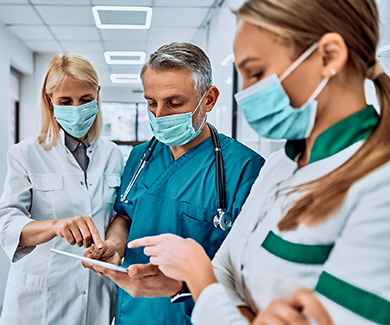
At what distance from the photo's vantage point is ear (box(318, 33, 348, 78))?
54 centimetres

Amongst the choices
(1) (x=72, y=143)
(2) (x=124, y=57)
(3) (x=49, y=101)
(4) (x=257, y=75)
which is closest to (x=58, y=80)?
(3) (x=49, y=101)

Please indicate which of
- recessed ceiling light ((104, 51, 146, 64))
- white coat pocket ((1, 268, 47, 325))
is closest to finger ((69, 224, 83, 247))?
white coat pocket ((1, 268, 47, 325))

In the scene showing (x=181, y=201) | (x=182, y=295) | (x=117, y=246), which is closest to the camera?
(x=182, y=295)

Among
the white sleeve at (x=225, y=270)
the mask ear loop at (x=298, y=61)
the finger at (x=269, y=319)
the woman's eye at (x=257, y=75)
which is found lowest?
the white sleeve at (x=225, y=270)

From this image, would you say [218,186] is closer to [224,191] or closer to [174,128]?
[224,191]

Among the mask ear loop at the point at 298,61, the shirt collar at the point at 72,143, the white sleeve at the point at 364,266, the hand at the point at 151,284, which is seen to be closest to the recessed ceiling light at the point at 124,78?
the shirt collar at the point at 72,143

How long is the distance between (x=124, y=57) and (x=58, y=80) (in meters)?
3.93

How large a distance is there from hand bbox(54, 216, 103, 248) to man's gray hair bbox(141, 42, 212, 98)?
1.78ft

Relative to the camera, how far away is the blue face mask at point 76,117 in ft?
4.70

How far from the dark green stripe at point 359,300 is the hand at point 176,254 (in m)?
0.25

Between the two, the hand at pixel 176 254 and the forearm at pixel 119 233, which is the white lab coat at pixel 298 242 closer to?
the hand at pixel 176 254

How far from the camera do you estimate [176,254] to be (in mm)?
707

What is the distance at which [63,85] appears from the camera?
142cm

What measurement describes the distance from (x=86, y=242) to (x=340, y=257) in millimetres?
846
